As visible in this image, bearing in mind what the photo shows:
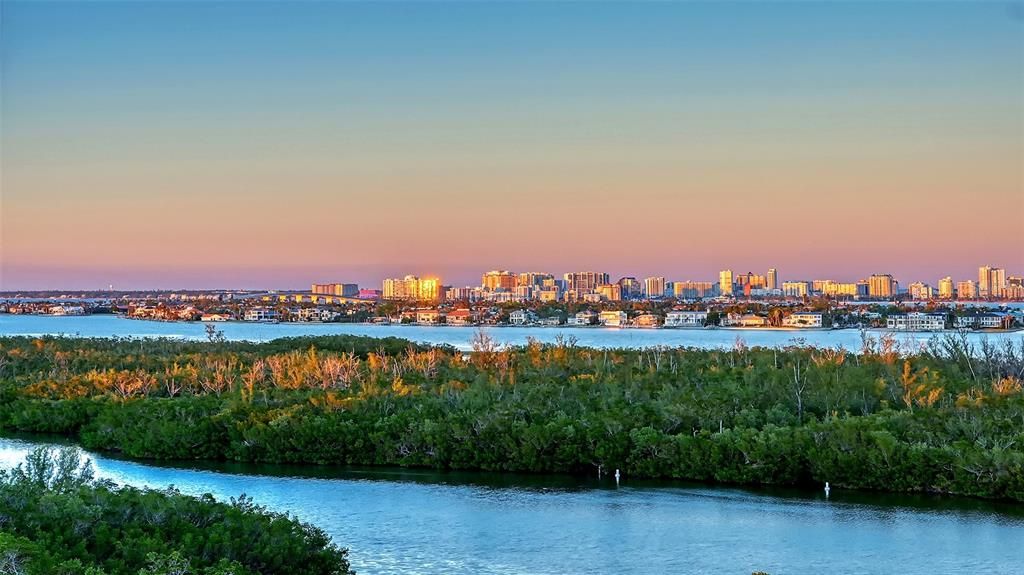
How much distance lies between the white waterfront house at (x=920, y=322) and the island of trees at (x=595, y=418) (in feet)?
246

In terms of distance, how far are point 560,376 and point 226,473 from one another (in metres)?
15.9

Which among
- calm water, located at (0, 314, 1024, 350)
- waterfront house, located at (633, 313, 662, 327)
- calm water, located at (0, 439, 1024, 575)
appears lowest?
calm water, located at (0, 439, 1024, 575)

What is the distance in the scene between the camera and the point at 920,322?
4496 inches

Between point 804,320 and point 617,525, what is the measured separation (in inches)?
4297

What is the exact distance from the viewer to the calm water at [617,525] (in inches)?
757

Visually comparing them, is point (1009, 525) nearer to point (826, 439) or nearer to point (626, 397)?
point (826, 439)

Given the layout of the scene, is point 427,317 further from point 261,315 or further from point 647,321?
point 647,321

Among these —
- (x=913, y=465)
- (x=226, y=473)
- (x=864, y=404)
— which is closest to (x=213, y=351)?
(x=226, y=473)

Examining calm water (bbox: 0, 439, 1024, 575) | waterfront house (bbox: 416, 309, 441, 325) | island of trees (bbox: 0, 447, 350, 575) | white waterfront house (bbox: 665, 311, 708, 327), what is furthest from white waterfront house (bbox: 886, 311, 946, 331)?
island of trees (bbox: 0, 447, 350, 575)

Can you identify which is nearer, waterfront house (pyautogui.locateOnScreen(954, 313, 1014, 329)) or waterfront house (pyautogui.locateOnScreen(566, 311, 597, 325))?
waterfront house (pyautogui.locateOnScreen(954, 313, 1014, 329))

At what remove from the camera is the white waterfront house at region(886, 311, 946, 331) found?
113 meters

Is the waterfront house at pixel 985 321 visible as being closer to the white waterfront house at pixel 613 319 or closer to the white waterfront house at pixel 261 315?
the white waterfront house at pixel 613 319

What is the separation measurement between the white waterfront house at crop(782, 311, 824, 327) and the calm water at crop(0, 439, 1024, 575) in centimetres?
10424

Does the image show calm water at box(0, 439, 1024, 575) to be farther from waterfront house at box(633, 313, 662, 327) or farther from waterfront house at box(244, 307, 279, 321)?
waterfront house at box(244, 307, 279, 321)
